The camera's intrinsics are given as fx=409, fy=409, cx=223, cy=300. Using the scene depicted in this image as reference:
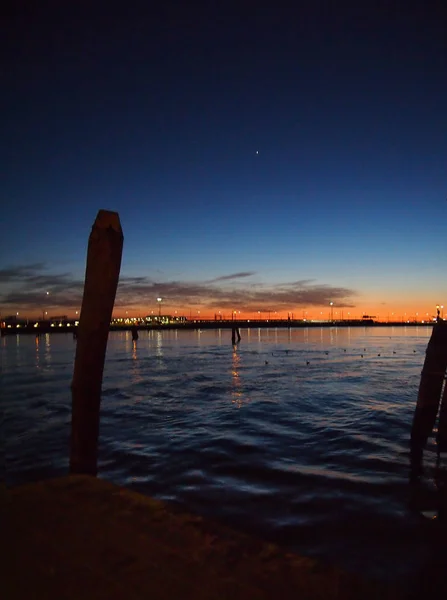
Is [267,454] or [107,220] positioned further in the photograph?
[267,454]

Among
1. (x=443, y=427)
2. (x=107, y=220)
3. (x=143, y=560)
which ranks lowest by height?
(x=443, y=427)

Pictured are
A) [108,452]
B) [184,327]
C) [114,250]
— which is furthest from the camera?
[184,327]

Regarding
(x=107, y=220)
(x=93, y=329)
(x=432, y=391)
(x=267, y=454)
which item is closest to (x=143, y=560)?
(x=93, y=329)

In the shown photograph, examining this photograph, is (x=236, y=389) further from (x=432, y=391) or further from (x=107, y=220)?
(x=107, y=220)

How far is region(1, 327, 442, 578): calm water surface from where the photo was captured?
20.9ft

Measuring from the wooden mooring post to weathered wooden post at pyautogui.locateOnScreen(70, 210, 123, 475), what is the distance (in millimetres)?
7304

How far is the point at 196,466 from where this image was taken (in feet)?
30.9

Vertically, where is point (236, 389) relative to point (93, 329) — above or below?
below

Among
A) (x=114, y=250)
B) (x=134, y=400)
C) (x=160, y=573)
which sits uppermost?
(x=114, y=250)

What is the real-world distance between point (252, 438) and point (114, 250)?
26.5 feet

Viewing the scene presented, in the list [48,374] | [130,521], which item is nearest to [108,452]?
[130,521]

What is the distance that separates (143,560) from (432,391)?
8285mm

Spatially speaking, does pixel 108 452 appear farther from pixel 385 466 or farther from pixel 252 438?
pixel 385 466

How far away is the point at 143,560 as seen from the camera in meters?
3.45
